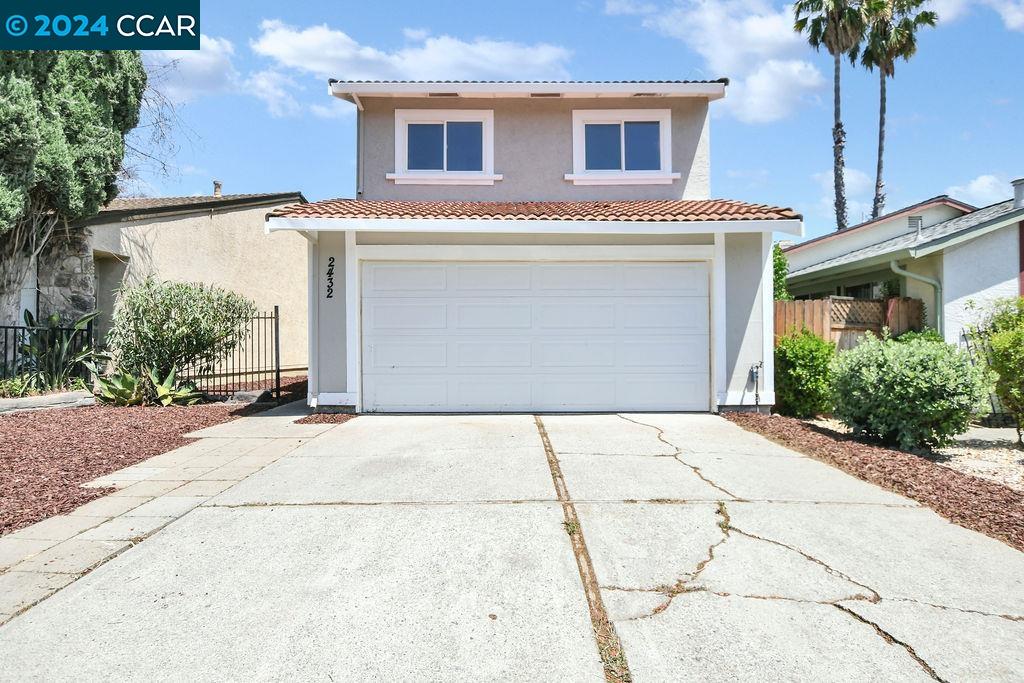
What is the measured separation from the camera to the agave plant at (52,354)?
10.1 metres

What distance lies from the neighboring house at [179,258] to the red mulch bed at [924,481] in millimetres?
11619

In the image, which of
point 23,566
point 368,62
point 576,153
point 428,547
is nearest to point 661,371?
point 576,153

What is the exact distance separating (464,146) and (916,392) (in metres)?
8.24

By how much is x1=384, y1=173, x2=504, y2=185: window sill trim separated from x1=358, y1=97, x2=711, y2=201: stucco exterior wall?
0.09 metres

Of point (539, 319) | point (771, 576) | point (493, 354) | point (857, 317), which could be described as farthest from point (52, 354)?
point (857, 317)

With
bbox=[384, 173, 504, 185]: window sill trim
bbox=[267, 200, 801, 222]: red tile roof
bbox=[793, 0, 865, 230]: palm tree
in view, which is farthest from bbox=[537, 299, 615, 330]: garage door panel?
bbox=[793, 0, 865, 230]: palm tree

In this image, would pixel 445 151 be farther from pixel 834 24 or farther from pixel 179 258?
pixel 834 24

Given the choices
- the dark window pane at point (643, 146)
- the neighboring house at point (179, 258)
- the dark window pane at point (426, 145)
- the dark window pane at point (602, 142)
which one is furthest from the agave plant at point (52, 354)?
the dark window pane at point (643, 146)

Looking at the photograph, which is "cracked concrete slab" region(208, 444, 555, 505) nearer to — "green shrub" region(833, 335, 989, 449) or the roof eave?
"green shrub" region(833, 335, 989, 449)

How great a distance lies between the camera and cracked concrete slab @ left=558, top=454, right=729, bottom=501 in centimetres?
472

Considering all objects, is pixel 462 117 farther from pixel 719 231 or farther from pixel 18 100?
pixel 18 100

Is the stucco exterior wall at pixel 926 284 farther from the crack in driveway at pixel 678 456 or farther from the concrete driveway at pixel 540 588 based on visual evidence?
the concrete driveway at pixel 540 588

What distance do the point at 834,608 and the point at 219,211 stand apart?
14.1m

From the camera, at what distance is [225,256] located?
1364cm
